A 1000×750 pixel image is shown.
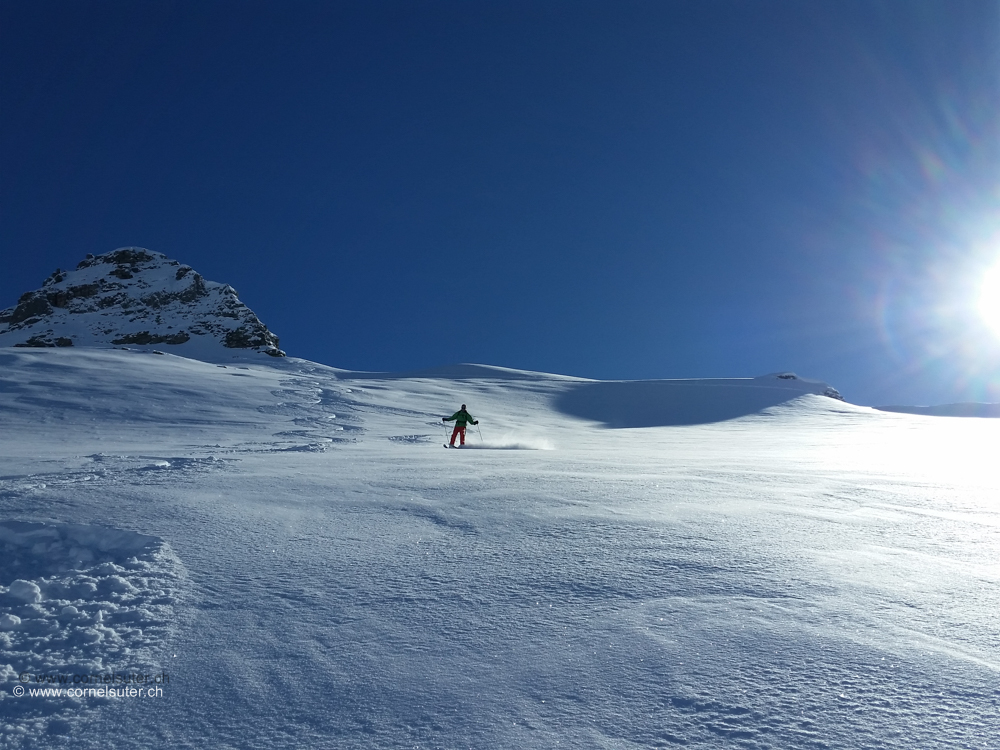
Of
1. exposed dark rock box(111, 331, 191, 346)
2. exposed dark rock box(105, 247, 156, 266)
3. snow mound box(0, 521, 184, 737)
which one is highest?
exposed dark rock box(105, 247, 156, 266)

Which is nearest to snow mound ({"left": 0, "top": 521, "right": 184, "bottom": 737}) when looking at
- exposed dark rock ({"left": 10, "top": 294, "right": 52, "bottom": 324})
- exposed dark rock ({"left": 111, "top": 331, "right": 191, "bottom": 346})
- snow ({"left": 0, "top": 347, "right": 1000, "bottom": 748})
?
snow ({"left": 0, "top": 347, "right": 1000, "bottom": 748})

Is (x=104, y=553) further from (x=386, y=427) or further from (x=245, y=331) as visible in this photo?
(x=245, y=331)

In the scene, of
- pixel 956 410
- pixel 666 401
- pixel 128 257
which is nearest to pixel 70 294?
pixel 128 257

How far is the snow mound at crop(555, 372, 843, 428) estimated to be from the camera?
115 feet

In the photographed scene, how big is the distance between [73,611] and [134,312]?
10756 centimetres

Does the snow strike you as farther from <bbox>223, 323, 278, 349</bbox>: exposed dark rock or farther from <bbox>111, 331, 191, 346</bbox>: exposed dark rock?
<bbox>111, 331, 191, 346</bbox>: exposed dark rock

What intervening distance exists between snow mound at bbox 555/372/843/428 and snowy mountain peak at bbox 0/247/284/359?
48901 mm

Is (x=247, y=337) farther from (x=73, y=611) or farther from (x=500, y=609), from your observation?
(x=500, y=609)

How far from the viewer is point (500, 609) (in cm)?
339

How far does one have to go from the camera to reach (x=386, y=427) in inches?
835

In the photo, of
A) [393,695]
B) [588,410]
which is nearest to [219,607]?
[393,695]

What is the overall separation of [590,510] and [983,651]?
3270 mm

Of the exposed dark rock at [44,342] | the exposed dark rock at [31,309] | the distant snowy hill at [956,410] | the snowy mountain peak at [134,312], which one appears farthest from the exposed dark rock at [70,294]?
the distant snowy hill at [956,410]

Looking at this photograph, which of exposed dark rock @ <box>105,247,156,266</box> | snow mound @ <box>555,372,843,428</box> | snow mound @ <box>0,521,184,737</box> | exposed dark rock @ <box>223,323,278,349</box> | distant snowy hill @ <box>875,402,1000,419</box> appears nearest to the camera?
snow mound @ <box>0,521,184,737</box>
